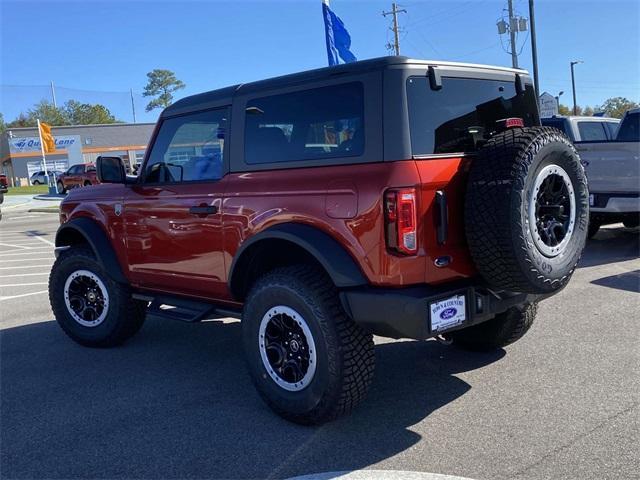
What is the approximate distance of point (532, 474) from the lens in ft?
9.37

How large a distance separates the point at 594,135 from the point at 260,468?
31.6 ft

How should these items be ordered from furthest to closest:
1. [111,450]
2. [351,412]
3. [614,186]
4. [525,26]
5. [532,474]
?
[525,26] → [614,186] → [351,412] → [111,450] → [532,474]

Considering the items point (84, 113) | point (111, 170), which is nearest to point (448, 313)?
point (111, 170)

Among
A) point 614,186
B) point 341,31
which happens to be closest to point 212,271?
point 614,186

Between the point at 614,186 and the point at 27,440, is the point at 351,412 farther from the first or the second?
the point at 614,186

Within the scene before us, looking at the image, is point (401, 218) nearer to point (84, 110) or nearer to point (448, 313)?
point (448, 313)

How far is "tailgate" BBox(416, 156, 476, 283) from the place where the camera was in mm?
3191

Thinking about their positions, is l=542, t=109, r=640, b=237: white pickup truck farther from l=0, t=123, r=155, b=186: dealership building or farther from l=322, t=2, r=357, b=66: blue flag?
l=0, t=123, r=155, b=186: dealership building

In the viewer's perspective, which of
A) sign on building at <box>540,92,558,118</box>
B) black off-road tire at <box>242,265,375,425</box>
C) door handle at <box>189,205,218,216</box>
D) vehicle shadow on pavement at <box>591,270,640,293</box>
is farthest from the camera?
sign on building at <box>540,92,558,118</box>

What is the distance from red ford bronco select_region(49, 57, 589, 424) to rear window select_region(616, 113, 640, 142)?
5503 millimetres

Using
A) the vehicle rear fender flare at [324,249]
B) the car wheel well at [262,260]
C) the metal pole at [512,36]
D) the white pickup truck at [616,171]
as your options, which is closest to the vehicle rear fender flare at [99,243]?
the car wheel well at [262,260]

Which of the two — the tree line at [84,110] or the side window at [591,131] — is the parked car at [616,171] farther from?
the tree line at [84,110]

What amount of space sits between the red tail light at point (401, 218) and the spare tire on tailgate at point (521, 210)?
1.15 ft

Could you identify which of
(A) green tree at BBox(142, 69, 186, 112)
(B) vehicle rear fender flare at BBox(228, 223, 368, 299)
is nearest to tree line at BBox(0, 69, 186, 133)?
(A) green tree at BBox(142, 69, 186, 112)
